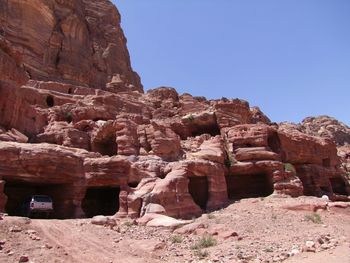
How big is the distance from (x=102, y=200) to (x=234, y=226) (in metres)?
10.5

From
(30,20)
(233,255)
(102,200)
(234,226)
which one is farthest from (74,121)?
(30,20)

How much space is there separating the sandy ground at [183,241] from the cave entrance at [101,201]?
18.4ft

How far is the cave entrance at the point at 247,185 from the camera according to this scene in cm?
2767

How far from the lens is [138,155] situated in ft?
79.2

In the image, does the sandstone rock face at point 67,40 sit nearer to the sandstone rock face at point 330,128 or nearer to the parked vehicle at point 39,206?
the parked vehicle at point 39,206

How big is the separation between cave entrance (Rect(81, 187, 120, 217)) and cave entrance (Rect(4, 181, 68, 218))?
245cm

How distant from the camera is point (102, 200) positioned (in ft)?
80.7

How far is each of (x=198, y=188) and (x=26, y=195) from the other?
11050 millimetres

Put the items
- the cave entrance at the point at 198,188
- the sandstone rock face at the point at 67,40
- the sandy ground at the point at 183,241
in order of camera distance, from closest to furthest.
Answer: the sandy ground at the point at 183,241 → the cave entrance at the point at 198,188 → the sandstone rock face at the point at 67,40

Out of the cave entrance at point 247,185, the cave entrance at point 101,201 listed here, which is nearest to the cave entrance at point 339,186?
the cave entrance at point 247,185

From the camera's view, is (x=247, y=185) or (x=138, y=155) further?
(x=247, y=185)

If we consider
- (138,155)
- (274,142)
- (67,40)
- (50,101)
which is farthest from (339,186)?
(67,40)

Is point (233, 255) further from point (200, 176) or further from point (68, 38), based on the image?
point (68, 38)

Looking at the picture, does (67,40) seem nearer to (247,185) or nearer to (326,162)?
(247,185)
